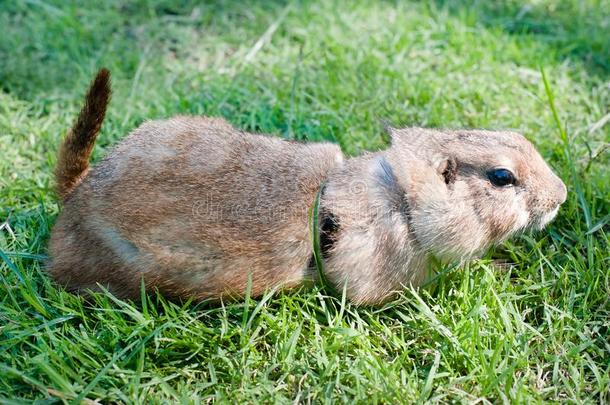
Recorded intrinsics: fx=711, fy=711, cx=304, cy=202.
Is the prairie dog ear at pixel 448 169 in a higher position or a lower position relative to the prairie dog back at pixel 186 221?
higher

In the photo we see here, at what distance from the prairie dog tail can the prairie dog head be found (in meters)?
1.31

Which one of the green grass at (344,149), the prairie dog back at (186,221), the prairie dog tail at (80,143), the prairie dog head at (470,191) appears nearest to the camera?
the green grass at (344,149)

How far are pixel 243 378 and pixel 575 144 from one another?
2454mm

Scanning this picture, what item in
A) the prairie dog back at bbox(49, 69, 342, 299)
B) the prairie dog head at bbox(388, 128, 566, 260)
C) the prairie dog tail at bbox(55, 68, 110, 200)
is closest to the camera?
the prairie dog back at bbox(49, 69, 342, 299)

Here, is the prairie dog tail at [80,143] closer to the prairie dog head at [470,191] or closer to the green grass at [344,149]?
the green grass at [344,149]

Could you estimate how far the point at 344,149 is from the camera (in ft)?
13.1

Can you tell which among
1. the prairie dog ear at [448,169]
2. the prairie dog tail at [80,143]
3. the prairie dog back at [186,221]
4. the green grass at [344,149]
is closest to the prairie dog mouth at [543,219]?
the green grass at [344,149]

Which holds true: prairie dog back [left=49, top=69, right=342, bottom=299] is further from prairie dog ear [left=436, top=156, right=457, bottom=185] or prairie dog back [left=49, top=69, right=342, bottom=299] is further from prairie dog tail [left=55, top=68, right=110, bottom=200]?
prairie dog ear [left=436, top=156, right=457, bottom=185]

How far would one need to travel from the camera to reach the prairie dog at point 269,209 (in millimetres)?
2875

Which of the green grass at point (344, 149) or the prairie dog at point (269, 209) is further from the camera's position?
the prairie dog at point (269, 209)

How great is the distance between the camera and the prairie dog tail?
3.14 m

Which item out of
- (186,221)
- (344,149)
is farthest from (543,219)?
(186,221)

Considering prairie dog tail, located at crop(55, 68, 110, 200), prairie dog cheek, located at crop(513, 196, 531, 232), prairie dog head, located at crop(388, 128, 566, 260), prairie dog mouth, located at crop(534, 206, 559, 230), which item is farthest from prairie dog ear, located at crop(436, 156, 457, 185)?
prairie dog tail, located at crop(55, 68, 110, 200)

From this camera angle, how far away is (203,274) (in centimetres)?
287
